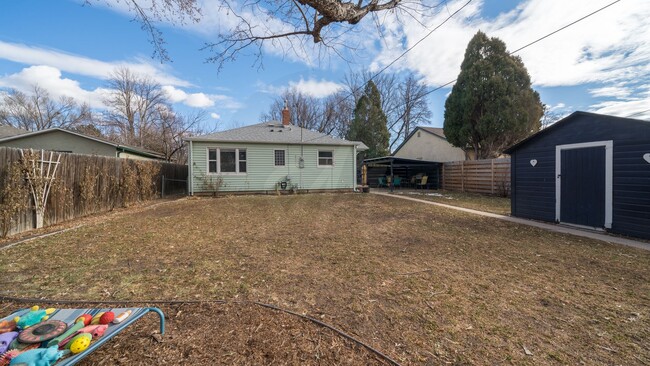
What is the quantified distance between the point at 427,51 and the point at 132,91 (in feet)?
104

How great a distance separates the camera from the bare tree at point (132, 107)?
28.2 m

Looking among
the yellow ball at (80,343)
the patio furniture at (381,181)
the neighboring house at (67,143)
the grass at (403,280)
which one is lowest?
the grass at (403,280)

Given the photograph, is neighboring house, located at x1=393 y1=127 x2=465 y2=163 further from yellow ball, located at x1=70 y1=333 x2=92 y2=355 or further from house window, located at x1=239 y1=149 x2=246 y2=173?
yellow ball, located at x1=70 y1=333 x2=92 y2=355

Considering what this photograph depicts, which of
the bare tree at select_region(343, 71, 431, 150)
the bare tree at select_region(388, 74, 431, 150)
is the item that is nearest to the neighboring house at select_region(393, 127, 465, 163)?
the bare tree at select_region(343, 71, 431, 150)

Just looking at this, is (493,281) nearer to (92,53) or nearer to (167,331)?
(167,331)

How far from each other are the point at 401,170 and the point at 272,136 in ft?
39.9

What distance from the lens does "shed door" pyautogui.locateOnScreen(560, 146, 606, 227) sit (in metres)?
6.41

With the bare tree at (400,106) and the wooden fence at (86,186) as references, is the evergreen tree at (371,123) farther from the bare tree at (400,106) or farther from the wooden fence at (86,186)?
the wooden fence at (86,186)

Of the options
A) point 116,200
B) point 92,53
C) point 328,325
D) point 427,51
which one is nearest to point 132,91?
point 92,53

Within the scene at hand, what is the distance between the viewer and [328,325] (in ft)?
7.92

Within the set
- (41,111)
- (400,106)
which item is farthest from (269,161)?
(41,111)

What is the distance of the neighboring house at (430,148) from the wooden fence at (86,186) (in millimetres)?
21106

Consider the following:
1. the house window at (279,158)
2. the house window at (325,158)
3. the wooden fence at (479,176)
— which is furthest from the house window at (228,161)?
the wooden fence at (479,176)

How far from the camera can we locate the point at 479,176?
50.6 ft
